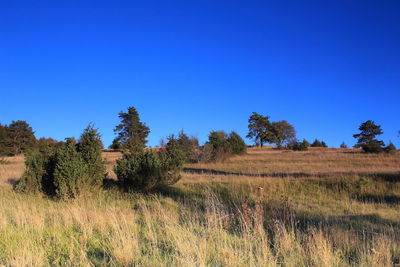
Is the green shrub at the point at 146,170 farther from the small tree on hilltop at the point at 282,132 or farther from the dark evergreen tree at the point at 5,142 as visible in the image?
the small tree on hilltop at the point at 282,132

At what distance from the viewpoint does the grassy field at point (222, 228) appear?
11.5 feet

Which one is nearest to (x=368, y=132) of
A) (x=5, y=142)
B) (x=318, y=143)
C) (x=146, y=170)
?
(x=318, y=143)

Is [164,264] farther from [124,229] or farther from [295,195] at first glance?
[295,195]

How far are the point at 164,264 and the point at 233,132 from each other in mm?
36186

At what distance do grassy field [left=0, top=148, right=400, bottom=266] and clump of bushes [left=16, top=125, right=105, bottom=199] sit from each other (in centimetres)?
56

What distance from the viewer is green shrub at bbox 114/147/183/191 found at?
1112cm

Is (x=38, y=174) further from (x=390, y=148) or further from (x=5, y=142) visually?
(x=390, y=148)

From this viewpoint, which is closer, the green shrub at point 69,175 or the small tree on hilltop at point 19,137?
the green shrub at point 69,175

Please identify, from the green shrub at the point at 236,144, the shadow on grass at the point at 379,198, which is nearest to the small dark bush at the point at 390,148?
the green shrub at the point at 236,144

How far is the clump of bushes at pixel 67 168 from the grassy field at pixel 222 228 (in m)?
0.56

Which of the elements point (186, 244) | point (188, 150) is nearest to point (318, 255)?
point (186, 244)

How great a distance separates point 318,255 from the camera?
145 inches

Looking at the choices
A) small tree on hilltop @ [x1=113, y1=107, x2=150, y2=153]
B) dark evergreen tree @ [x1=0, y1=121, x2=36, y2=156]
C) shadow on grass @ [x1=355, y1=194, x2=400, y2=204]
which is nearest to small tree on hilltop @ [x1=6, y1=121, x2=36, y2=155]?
dark evergreen tree @ [x1=0, y1=121, x2=36, y2=156]

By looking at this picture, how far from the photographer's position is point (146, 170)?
36.9 feet
